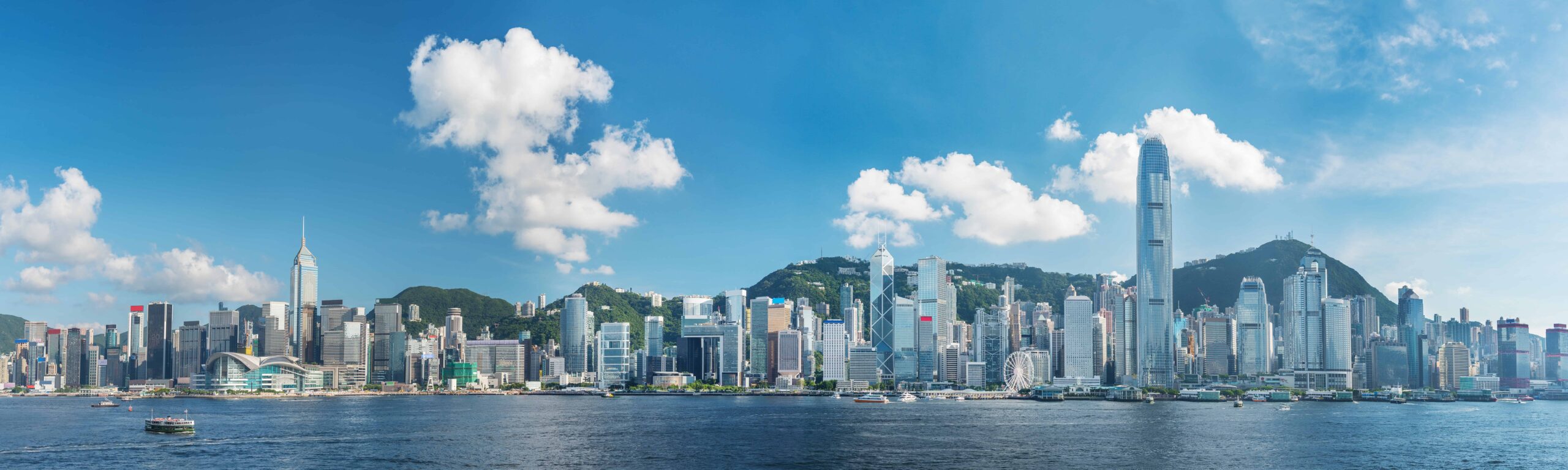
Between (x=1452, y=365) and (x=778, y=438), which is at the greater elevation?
(x=778, y=438)

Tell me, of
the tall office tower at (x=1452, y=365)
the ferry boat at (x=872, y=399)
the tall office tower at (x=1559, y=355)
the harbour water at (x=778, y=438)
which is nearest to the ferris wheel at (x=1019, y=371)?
the ferry boat at (x=872, y=399)

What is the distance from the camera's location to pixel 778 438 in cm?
7269

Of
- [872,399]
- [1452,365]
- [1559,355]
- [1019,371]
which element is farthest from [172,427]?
[1559,355]

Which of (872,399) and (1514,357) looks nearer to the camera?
(872,399)

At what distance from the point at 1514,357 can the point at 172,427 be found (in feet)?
652

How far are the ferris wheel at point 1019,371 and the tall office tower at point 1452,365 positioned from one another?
67569mm

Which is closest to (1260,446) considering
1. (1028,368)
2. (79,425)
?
(79,425)

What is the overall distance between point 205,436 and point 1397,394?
151888 millimetres

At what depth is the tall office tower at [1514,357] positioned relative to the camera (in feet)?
601

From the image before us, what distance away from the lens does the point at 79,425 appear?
8200 centimetres

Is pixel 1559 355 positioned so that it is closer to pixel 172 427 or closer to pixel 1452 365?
pixel 1452 365

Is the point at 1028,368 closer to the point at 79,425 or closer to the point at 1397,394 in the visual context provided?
the point at 1397,394

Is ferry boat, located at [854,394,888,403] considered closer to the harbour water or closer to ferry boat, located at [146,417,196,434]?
the harbour water

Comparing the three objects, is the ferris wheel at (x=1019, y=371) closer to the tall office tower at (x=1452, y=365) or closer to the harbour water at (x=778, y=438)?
the harbour water at (x=778, y=438)
